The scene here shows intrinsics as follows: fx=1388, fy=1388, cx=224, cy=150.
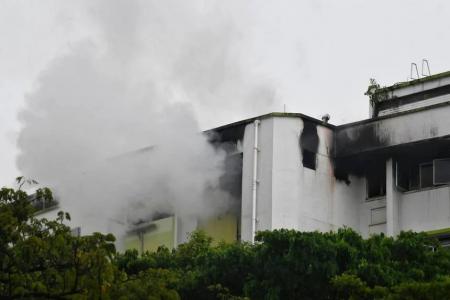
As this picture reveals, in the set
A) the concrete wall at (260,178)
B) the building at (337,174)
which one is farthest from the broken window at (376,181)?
the concrete wall at (260,178)

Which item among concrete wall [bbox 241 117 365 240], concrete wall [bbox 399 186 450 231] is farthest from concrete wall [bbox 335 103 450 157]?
concrete wall [bbox 399 186 450 231]

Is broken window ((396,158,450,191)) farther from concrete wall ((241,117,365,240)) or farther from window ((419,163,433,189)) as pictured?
concrete wall ((241,117,365,240))

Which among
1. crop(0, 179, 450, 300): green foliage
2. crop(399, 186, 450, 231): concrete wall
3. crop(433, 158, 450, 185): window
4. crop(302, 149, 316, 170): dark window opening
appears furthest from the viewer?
crop(302, 149, 316, 170): dark window opening

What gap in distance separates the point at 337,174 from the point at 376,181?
48.8 inches

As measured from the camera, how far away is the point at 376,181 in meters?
38.8

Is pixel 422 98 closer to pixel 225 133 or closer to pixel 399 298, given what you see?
pixel 225 133

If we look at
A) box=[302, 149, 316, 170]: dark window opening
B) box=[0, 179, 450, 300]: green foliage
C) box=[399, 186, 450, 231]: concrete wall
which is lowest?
box=[0, 179, 450, 300]: green foliage

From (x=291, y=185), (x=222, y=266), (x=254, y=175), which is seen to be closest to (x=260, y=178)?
(x=254, y=175)

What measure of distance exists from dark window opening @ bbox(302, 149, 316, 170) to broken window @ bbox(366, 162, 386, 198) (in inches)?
75.8

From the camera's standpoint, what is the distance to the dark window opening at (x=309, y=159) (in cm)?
3738

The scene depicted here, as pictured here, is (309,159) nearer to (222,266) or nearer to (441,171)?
(441,171)

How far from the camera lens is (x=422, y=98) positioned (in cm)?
4031

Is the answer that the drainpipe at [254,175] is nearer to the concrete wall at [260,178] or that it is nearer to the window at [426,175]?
the concrete wall at [260,178]

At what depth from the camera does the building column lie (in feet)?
122
